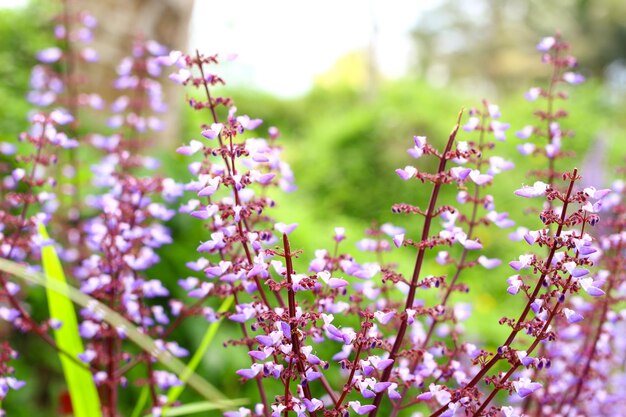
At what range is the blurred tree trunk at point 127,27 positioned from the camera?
464 centimetres

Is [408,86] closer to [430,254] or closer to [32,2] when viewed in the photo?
[430,254]

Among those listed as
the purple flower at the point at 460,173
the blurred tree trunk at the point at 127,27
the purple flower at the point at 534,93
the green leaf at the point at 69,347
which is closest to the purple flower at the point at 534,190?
the purple flower at the point at 460,173

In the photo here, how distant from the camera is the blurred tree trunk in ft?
15.2

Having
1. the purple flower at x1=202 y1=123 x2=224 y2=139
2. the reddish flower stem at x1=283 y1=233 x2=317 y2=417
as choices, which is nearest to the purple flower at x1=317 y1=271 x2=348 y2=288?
the reddish flower stem at x1=283 y1=233 x2=317 y2=417

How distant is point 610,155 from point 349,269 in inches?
422

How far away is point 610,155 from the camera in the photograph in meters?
11.2

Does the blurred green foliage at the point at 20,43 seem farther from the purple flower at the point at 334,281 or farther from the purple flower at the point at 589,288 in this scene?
the purple flower at the point at 589,288

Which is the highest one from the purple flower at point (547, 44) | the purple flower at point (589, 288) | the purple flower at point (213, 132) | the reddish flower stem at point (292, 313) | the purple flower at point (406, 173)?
the purple flower at point (547, 44)

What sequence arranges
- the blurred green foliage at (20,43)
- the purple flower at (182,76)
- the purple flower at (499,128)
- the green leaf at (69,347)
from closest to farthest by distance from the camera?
the purple flower at (182,76) < the purple flower at (499,128) < the green leaf at (69,347) < the blurred green foliage at (20,43)

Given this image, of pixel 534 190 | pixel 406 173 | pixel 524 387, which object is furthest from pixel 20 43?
pixel 524 387

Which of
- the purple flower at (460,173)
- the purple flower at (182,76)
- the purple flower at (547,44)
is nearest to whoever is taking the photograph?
the purple flower at (460,173)

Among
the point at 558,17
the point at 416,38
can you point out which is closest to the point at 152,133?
the point at 558,17

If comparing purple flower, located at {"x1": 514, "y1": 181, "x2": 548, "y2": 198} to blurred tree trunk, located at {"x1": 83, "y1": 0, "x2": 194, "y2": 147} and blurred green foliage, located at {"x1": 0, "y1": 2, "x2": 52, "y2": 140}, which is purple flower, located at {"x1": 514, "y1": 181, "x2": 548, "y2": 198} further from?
blurred green foliage, located at {"x1": 0, "y1": 2, "x2": 52, "y2": 140}

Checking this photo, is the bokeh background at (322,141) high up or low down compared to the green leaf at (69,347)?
up
